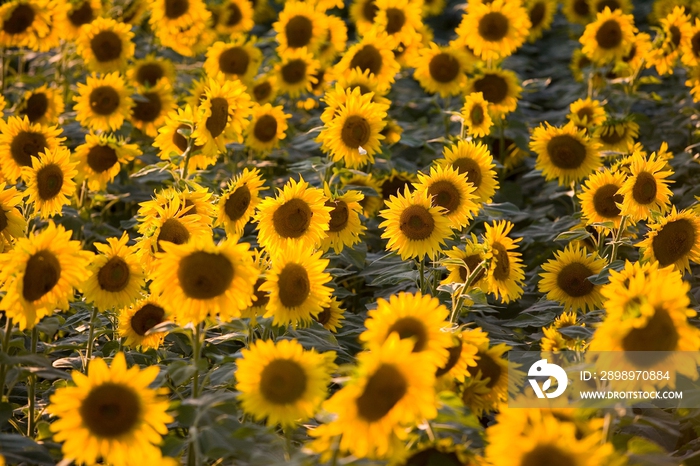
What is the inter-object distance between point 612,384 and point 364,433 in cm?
79

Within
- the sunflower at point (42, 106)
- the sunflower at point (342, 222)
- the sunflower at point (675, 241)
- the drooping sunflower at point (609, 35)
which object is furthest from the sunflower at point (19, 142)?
the drooping sunflower at point (609, 35)

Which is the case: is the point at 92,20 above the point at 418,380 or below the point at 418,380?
above

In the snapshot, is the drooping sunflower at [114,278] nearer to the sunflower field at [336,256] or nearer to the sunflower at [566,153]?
the sunflower field at [336,256]

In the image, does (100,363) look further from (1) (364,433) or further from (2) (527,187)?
(2) (527,187)

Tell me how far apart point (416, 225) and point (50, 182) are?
173 cm

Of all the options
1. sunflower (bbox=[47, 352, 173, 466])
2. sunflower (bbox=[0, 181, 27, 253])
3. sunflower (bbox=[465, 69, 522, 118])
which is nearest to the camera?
sunflower (bbox=[47, 352, 173, 466])

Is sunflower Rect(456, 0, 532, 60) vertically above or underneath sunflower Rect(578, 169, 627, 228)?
above

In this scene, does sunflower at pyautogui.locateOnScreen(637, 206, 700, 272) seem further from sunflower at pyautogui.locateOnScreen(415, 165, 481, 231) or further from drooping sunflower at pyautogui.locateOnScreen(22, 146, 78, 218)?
drooping sunflower at pyautogui.locateOnScreen(22, 146, 78, 218)

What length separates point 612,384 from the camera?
2.29m

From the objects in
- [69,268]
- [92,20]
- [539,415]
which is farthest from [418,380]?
[92,20]

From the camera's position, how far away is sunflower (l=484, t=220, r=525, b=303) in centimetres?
324

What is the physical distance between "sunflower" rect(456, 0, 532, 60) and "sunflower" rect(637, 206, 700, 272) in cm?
254

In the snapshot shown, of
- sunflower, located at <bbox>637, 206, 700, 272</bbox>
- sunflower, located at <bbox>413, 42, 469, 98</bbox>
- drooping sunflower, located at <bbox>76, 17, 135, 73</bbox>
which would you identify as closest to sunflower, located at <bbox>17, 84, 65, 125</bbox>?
drooping sunflower, located at <bbox>76, 17, 135, 73</bbox>

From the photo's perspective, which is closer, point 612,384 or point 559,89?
point 612,384
